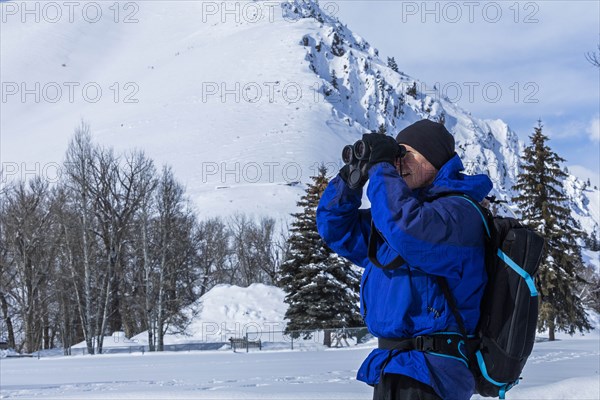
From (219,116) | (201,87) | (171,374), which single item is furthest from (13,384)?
(201,87)

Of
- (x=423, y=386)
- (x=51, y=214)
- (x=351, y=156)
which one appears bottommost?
A: (x=423, y=386)

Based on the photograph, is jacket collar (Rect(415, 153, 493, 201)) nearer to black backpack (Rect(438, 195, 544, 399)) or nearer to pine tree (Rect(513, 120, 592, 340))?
black backpack (Rect(438, 195, 544, 399))

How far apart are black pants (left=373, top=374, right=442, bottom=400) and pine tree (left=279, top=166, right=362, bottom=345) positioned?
31620 millimetres

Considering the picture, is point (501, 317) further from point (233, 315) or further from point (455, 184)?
point (233, 315)

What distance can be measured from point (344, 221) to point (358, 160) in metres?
0.33

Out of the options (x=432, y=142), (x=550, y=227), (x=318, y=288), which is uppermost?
(x=550, y=227)

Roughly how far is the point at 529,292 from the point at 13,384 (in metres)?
11.1

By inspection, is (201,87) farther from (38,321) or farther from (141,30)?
(38,321)

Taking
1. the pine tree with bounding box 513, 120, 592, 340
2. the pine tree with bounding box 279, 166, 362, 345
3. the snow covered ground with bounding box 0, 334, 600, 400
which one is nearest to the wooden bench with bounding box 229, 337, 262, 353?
the pine tree with bounding box 279, 166, 362, 345

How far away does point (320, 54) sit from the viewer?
157 meters

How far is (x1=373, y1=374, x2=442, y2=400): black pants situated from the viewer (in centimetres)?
286

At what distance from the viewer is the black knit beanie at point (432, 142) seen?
10.5ft

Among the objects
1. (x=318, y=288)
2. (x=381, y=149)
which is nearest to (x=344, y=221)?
(x=381, y=149)

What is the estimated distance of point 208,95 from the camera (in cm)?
12719
